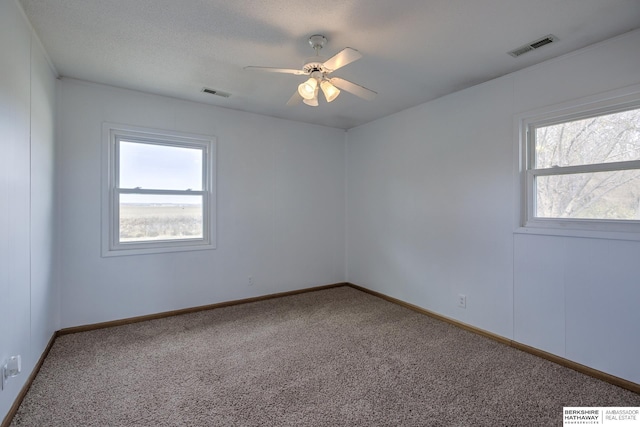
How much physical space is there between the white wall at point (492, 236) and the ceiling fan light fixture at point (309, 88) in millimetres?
1864

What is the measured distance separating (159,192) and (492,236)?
3.61 meters

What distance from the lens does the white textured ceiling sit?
6.22 feet

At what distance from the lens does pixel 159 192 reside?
347cm

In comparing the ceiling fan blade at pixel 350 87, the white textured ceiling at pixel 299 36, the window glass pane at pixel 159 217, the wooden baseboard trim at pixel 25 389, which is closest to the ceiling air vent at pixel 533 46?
the white textured ceiling at pixel 299 36

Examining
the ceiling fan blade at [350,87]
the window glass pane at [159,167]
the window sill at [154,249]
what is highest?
the ceiling fan blade at [350,87]

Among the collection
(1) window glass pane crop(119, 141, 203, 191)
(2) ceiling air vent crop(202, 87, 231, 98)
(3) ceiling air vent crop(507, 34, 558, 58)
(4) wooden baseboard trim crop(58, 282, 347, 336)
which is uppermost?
(2) ceiling air vent crop(202, 87, 231, 98)

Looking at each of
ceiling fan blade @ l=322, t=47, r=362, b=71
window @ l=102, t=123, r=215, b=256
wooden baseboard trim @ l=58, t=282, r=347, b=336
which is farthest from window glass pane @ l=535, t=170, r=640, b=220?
window @ l=102, t=123, r=215, b=256

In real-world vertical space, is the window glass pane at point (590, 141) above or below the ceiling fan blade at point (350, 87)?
below

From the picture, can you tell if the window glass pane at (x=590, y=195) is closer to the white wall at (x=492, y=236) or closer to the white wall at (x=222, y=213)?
the white wall at (x=492, y=236)

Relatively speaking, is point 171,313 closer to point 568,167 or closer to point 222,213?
point 222,213

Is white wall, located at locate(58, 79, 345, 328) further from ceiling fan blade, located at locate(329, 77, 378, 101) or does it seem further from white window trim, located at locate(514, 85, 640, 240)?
white window trim, located at locate(514, 85, 640, 240)

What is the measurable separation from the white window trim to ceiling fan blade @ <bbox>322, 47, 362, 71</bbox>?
69.8 inches

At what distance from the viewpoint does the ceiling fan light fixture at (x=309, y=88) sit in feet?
7.10

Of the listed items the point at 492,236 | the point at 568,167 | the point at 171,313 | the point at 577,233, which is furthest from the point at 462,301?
the point at 171,313
